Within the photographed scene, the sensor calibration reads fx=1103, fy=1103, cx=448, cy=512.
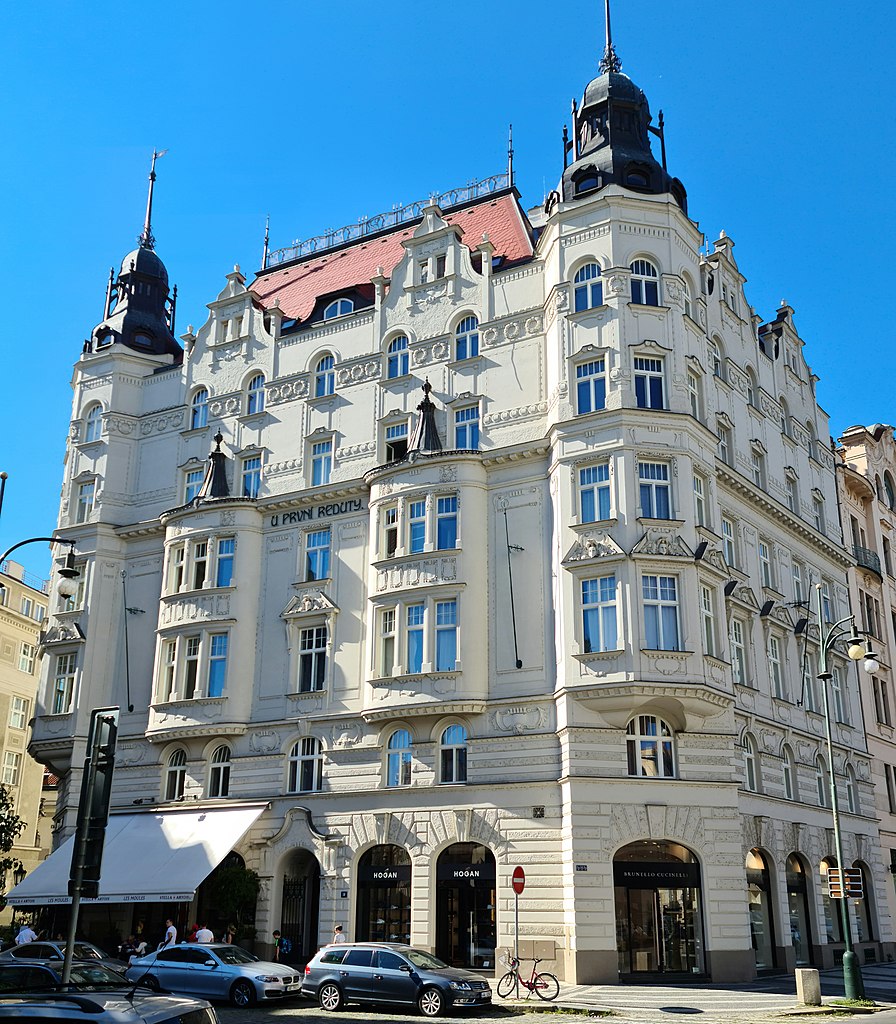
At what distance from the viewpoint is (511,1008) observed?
26969 millimetres

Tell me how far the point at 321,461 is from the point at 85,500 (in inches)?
502

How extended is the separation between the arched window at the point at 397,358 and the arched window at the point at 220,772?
52.3 feet

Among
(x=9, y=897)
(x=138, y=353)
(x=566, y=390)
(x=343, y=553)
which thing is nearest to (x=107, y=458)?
(x=138, y=353)

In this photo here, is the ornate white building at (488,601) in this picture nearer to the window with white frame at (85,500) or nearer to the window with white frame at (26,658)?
the window with white frame at (85,500)

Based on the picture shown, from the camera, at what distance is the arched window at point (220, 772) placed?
42.0 metres

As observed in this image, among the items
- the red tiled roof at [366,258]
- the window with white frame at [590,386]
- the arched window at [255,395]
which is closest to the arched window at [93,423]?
the arched window at [255,395]

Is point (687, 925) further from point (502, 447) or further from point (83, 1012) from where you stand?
point (83, 1012)

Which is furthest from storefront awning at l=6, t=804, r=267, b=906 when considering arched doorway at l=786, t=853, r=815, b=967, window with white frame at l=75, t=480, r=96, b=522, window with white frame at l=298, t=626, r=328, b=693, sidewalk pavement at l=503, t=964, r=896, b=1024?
arched doorway at l=786, t=853, r=815, b=967

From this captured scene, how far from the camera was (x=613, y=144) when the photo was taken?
1628 inches

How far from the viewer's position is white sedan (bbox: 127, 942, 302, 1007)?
27.9 metres

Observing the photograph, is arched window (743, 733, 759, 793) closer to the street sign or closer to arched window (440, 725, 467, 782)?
the street sign

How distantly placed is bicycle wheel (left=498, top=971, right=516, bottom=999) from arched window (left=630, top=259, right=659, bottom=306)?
22189mm

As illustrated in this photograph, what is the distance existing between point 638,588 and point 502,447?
26.0 feet

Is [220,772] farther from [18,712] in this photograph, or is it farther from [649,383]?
[18,712]
